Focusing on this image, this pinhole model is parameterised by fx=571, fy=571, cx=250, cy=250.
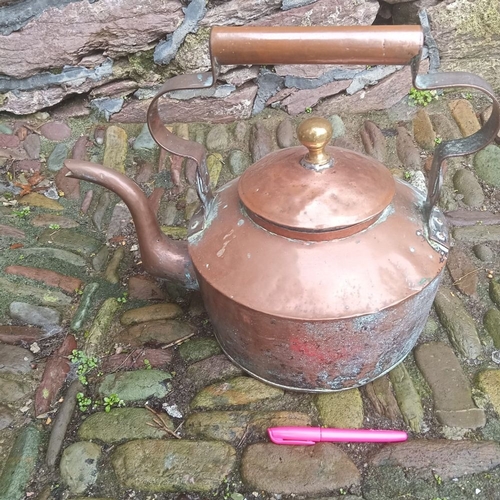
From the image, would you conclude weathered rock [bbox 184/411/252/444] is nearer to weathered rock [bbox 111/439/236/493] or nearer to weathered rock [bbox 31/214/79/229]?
weathered rock [bbox 111/439/236/493]

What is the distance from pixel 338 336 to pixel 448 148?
547 millimetres

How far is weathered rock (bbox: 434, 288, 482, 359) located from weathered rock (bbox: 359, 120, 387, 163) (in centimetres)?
78

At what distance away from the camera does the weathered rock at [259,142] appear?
259cm

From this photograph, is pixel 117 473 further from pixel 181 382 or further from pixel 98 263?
pixel 98 263

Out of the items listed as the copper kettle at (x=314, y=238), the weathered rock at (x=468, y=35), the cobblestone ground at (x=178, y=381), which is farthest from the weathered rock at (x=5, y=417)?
the weathered rock at (x=468, y=35)

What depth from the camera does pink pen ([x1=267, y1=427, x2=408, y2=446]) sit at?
1.61 m

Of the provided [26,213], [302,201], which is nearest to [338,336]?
[302,201]

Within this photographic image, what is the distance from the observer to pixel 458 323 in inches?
75.0

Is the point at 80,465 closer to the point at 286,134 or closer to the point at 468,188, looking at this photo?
Answer: the point at 286,134

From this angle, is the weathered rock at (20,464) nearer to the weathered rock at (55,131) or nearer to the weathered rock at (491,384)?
the weathered rock at (491,384)

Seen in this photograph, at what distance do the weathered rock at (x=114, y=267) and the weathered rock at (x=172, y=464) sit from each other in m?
0.68

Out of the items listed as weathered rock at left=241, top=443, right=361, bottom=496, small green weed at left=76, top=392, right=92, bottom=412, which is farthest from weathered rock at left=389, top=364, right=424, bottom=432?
small green weed at left=76, top=392, right=92, bottom=412

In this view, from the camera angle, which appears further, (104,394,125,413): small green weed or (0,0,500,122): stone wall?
(0,0,500,122): stone wall

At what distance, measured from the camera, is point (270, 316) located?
1416 millimetres
